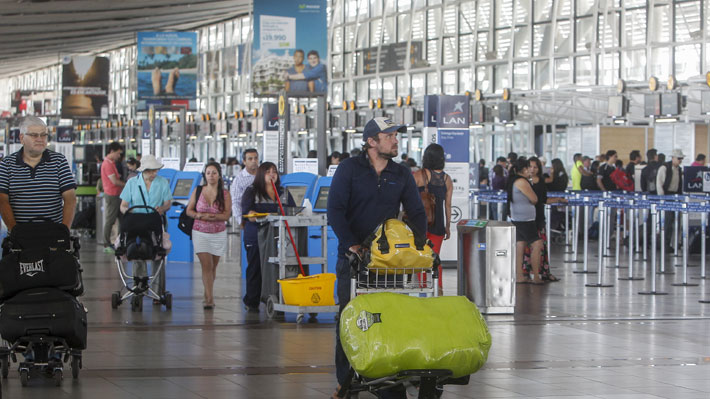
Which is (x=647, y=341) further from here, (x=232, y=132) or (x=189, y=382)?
(x=232, y=132)

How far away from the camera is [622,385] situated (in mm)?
7535

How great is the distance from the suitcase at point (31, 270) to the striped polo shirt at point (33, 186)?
36 cm

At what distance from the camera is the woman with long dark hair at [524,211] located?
14.8 m

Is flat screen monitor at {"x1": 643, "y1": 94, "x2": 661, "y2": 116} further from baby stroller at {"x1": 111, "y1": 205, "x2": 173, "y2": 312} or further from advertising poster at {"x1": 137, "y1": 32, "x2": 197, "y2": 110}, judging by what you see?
baby stroller at {"x1": 111, "y1": 205, "x2": 173, "y2": 312}

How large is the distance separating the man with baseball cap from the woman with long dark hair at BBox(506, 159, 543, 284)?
8.24m

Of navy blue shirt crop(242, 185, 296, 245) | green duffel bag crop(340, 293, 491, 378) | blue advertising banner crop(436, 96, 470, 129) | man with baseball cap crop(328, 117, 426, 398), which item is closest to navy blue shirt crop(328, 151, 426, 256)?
man with baseball cap crop(328, 117, 426, 398)

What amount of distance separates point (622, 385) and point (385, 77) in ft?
119

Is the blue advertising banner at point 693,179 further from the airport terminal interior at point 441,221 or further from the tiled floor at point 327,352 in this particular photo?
the tiled floor at point 327,352

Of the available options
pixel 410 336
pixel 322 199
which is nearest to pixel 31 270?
pixel 410 336

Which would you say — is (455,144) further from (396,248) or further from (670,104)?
(396,248)

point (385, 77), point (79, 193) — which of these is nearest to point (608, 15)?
point (385, 77)

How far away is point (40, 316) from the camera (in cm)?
725

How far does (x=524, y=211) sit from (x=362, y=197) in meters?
8.58

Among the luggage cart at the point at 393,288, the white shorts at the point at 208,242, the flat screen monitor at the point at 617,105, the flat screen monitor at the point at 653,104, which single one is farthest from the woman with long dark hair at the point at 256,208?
the flat screen monitor at the point at 617,105
